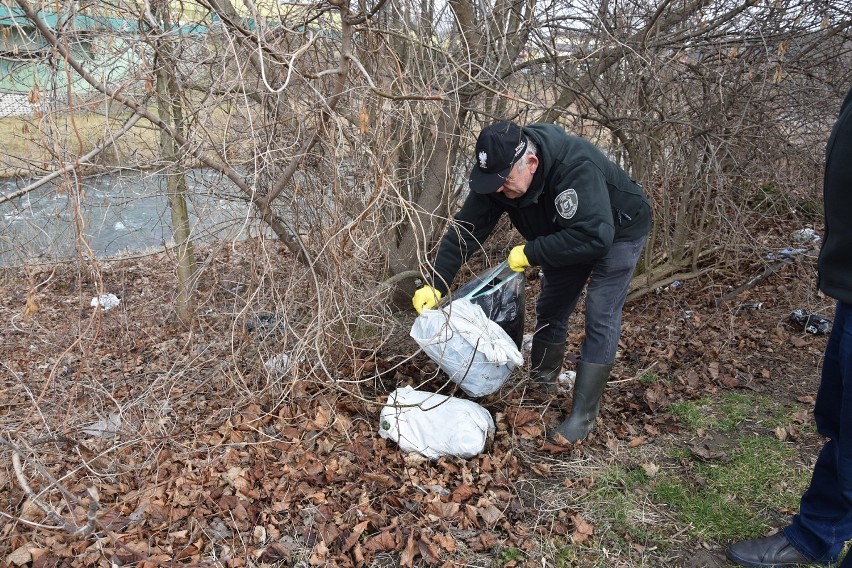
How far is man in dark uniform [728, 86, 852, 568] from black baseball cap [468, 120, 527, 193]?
124cm

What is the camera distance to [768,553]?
248 centimetres

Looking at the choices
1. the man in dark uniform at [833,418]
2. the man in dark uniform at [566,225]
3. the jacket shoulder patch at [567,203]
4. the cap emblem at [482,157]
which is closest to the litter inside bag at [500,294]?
the man in dark uniform at [566,225]

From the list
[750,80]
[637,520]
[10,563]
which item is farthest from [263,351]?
[750,80]

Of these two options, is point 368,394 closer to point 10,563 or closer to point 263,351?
point 263,351

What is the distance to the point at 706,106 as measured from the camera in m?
4.62

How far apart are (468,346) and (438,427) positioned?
0.43m

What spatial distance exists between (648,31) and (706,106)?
0.77m

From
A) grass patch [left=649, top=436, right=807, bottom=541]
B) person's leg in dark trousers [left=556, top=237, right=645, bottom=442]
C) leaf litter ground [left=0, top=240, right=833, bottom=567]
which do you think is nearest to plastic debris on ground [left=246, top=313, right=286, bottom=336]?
leaf litter ground [left=0, top=240, right=833, bottom=567]

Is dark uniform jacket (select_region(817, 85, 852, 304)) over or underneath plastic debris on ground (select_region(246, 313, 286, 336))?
over

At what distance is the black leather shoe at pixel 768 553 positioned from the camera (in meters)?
2.46

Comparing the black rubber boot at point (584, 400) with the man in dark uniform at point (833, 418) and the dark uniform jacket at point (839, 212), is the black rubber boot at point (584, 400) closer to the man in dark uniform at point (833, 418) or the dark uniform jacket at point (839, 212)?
the man in dark uniform at point (833, 418)

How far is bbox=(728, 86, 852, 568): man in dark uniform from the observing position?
78.0 inches

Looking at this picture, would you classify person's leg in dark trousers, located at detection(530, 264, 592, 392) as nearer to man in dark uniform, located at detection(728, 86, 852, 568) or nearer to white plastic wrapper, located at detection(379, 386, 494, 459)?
white plastic wrapper, located at detection(379, 386, 494, 459)

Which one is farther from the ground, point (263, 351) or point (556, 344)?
point (556, 344)
